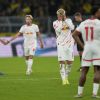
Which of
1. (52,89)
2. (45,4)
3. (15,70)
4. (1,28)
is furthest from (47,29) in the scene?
(52,89)

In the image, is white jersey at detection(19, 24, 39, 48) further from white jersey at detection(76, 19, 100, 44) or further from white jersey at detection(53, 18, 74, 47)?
white jersey at detection(76, 19, 100, 44)

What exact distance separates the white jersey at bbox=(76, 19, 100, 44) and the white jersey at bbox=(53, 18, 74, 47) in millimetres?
3708

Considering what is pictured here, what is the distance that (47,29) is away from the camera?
3550cm

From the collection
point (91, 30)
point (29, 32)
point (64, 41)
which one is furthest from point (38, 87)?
point (29, 32)

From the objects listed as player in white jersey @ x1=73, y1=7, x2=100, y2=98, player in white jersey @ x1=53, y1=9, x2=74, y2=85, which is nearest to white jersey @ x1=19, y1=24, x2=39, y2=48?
player in white jersey @ x1=53, y1=9, x2=74, y2=85

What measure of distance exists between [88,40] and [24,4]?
26.2m

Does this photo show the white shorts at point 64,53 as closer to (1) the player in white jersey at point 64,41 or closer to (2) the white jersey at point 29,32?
(1) the player in white jersey at point 64,41

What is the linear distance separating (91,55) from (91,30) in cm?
63

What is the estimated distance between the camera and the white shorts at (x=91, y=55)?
46.2 feet

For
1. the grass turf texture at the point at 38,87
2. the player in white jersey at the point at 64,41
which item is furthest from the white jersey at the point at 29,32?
the player in white jersey at the point at 64,41

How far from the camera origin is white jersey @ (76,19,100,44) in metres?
14.0

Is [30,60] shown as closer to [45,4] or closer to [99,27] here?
[99,27]

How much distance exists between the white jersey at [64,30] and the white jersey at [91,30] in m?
3.71

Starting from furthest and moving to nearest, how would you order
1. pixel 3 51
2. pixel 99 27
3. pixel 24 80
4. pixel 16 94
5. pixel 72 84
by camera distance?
pixel 3 51 < pixel 24 80 < pixel 72 84 < pixel 16 94 < pixel 99 27
